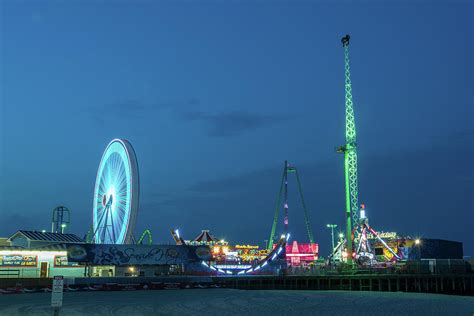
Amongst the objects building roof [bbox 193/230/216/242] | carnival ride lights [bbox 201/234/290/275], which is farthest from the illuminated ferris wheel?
building roof [bbox 193/230/216/242]

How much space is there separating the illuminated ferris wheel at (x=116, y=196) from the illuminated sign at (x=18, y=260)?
891 cm

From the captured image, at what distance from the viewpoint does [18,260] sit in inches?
2148

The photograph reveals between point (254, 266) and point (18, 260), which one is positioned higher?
point (18, 260)

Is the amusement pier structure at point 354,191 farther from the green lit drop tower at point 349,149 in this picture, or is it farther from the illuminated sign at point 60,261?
the illuminated sign at point 60,261

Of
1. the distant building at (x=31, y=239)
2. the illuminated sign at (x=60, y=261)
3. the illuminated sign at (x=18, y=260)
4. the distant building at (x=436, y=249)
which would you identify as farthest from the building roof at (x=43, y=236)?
the distant building at (x=436, y=249)

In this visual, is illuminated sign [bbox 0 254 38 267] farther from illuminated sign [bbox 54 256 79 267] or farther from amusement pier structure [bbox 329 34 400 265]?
amusement pier structure [bbox 329 34 400 265]

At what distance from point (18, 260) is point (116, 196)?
12.7 metres

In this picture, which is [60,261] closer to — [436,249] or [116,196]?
[116,196]

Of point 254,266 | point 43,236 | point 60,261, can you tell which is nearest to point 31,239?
point 43,236

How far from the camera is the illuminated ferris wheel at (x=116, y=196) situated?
193ft

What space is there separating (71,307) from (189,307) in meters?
6.43

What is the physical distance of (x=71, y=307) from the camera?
3048 cm

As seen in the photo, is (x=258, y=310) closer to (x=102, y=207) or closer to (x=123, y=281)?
(x=123, y=281)

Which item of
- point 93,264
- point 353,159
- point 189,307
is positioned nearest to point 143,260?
point 93,264
